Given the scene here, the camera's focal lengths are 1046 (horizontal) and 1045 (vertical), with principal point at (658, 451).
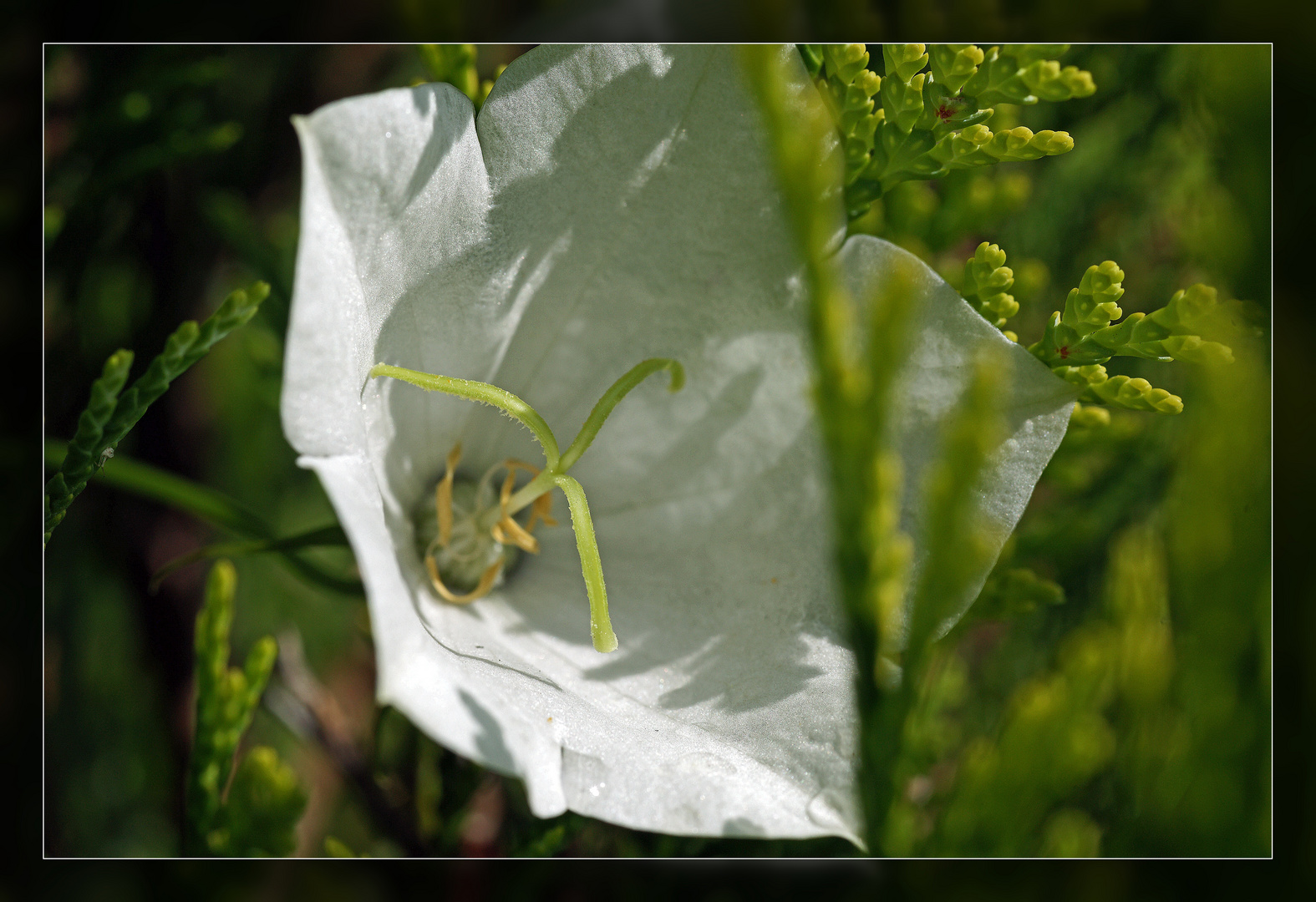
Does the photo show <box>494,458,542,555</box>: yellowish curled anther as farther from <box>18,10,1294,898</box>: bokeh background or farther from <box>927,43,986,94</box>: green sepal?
<box>927,43,986,94</box>: green sepal

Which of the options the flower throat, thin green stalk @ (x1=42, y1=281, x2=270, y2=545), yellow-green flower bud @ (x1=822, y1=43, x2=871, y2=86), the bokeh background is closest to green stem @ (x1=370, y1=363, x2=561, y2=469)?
the flower throat

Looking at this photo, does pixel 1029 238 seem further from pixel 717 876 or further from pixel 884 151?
pixel 717 876

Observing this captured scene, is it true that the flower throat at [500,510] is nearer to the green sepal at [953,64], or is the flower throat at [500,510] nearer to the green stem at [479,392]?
the green stem at [479,392]

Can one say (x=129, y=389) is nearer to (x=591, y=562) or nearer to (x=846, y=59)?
(x=591, y=562)

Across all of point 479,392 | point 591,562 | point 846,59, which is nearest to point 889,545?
point 591,562

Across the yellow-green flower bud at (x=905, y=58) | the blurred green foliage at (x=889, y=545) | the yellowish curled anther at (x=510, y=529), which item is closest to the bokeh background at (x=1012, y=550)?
the blurred green foliage at (x=889, y=545)
